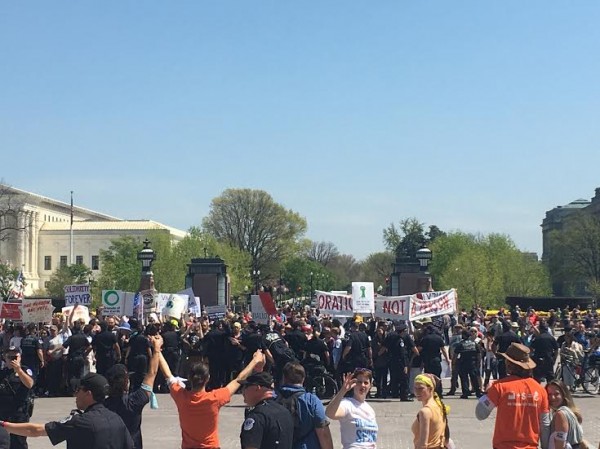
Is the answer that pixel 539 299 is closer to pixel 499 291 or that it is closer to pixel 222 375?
pixel 499 291

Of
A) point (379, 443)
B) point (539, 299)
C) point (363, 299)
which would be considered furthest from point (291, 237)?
point (379, 443)

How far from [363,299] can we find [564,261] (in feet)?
263

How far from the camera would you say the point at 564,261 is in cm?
10994

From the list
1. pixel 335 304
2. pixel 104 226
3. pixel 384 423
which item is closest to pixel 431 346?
pixel 384 423

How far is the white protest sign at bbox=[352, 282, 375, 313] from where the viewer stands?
33281mm

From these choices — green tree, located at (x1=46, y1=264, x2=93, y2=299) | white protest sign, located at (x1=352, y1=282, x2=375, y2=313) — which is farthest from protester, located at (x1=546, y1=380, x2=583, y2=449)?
green tree, located at (x1=46, y1=264, x2=93, y2=299)

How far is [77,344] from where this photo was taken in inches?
915

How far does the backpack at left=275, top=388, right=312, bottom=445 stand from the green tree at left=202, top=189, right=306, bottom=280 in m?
99.4

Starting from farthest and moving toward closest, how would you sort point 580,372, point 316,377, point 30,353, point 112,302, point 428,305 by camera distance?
1. point 112,302
2. point 428,305
3. point 580,372
4. point 30,353
5. point 316,377

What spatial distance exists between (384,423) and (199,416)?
10313mm

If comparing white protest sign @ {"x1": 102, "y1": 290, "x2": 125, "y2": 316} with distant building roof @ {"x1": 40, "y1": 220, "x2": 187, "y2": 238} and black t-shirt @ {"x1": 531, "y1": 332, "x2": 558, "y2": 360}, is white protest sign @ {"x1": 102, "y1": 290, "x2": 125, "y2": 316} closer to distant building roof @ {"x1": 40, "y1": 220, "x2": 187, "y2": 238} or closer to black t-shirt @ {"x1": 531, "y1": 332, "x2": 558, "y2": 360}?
black t-shirt @ {"x1": 531, "y1": 332, "x2": 558, "y2": 360}

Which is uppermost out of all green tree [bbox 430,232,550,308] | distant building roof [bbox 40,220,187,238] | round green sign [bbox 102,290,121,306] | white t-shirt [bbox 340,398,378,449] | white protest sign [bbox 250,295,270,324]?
distant building roof [bbox 40,220,187,238]

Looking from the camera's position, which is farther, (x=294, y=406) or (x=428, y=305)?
(x=428, y=305)

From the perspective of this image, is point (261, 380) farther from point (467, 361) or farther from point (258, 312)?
point (258, 312)
